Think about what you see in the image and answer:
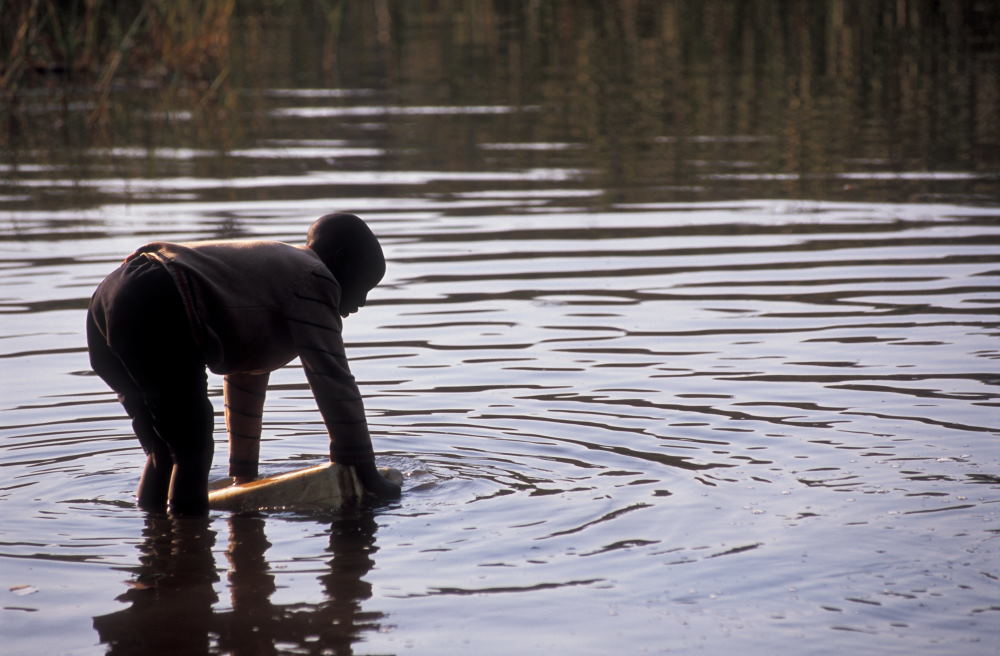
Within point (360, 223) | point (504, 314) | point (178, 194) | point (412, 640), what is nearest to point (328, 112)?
point (178, 194)

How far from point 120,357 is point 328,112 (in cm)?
1493

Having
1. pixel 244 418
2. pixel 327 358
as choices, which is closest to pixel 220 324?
pixel 327 358

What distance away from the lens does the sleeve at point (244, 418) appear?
6.09 meters

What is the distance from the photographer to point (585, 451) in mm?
6469

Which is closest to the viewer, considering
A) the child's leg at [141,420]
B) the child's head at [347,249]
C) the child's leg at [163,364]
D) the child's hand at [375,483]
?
the child's leg at [163,364]

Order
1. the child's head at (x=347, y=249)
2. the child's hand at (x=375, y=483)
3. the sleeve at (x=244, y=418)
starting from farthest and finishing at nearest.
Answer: the sleeve at (x=244, y=418) → the child's hand at (x=375, y=483) → the child's head at (x=347, y=249)

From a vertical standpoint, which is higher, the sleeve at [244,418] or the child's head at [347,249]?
the child's head at [347,249]

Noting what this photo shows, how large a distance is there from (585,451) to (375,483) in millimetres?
1121

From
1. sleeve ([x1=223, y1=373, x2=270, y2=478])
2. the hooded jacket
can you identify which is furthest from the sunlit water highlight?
the hooded jacket

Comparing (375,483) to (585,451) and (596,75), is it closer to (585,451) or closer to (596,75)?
(585,451)

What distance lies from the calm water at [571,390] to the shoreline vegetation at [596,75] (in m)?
0.18

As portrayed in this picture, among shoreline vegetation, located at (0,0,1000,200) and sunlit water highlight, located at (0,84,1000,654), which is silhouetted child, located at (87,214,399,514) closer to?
sunlit water highlight, located at (0,84,1000,654)

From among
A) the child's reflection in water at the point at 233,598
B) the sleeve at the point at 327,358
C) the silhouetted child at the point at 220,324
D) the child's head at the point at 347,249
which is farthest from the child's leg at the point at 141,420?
the child's head at the point at 347,249

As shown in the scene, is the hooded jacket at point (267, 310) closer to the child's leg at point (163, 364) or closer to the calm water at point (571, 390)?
the child's leg at point (163, 364)
